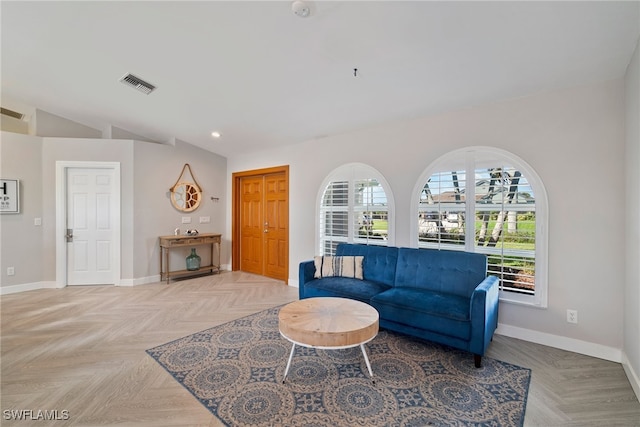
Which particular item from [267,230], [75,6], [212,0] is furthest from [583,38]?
[267,230]

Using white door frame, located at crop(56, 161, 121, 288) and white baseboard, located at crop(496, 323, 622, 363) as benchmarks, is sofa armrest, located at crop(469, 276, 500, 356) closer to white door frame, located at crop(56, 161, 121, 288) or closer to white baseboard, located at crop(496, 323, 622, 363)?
white baseboard, located at crop(496, 323, 622, 363)

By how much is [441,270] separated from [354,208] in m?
1.60

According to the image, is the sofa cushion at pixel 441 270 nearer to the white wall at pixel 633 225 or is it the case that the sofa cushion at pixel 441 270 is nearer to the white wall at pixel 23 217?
the white wall at pixel 633 225

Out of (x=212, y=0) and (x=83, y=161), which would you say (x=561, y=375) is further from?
(x=83, y=161)

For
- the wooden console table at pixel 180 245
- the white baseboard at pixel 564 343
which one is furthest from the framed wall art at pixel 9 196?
the white baseboard at pixel 564 343

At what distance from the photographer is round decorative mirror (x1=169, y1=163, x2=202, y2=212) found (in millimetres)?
5691

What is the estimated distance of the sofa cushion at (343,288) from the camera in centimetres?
324

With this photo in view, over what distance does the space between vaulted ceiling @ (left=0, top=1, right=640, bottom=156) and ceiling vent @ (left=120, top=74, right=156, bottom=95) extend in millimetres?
76

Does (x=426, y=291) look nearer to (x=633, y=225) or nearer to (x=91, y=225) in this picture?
(x=633, y=225)

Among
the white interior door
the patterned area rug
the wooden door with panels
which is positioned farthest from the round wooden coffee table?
the white interior door

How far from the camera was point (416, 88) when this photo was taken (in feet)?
10.1

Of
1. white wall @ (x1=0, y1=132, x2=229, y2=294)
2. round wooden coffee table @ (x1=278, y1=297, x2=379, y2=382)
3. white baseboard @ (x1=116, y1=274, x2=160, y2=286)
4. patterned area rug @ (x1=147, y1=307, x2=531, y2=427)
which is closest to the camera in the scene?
patterned area rug @ (x1=147, y1=307, x2=531, y2=427)

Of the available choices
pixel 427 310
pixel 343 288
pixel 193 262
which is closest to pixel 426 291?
pixel 427 310

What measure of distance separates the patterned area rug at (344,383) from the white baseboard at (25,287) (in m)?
3.60
